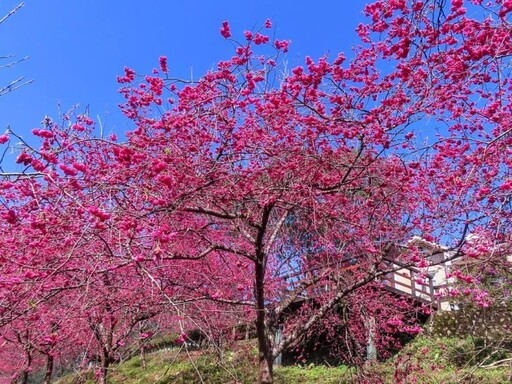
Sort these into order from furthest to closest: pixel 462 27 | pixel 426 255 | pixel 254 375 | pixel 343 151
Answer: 1. pixel 254 375
2. pixel 426 255
3. pixel 343 151
4. pixel 462 27

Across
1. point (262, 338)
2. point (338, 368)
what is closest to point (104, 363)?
point (262, 338)

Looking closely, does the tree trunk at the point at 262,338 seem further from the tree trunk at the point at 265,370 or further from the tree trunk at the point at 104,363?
the tree trunk at the point at 104,363

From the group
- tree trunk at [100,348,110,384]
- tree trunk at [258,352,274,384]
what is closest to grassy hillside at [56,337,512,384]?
tree trunk at [100,348,110,384]

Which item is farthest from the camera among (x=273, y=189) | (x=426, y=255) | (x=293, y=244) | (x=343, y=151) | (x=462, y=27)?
(x=293, y=244)

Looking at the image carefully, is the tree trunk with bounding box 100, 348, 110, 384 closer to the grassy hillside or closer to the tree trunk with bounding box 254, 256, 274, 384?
the grassy hillside

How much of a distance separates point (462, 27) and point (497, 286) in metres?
7.44

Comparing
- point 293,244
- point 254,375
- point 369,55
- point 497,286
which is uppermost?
point 369,55

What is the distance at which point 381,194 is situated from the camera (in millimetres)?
5953

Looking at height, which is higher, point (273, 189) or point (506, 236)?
point (273, 189)

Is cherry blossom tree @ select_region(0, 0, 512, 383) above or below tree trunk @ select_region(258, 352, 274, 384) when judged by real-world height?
above

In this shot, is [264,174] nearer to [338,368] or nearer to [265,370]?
[265,370]

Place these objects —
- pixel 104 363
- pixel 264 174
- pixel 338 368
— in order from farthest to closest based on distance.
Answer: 1. pixel 338 368
2. pixel 104 363
3. pixel 264 174

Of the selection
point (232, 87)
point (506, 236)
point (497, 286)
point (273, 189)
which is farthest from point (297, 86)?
point (497, 286)

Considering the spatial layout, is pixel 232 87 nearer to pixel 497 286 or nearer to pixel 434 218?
pixel 434 218
